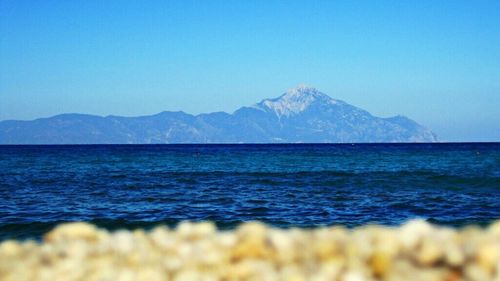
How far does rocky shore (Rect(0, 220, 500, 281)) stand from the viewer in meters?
4.66

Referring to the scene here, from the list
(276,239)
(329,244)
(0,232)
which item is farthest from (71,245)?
(0,232)

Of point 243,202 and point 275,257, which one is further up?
Result: point 275,257

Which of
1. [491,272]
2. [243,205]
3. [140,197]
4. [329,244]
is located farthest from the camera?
[140,197]

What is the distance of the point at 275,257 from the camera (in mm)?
4984

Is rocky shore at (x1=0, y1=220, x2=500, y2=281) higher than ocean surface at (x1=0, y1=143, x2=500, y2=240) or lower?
higher

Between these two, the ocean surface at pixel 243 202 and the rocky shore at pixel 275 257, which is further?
the ocean surface at pixel 243 202

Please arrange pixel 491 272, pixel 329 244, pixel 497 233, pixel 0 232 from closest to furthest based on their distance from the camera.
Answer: pixel 491 272, pixel 329 244, pixel 497 233, pixel 0 232

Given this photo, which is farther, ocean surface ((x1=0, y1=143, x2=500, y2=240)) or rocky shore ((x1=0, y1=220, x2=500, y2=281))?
ocean surface ((x1=0, y1=143, x2=500, y2=240))

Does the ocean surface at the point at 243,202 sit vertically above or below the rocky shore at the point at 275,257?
below

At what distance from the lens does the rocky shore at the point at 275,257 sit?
15.3 feet

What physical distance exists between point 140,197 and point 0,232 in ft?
30.2

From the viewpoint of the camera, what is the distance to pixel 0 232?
17328 mm

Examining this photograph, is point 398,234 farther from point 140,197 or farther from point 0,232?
point 140,197

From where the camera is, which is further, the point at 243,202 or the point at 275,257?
the point at 243,202
